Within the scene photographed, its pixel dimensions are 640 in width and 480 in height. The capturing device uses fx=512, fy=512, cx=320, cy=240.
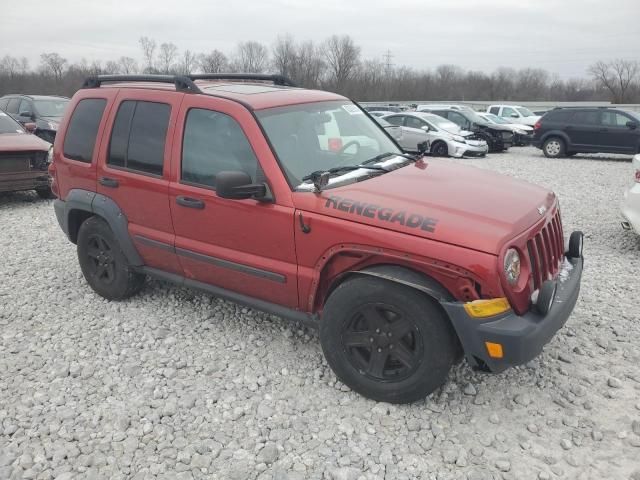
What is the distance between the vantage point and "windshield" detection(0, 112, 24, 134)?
8852mm

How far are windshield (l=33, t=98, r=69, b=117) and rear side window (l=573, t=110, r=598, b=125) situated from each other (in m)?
14.8

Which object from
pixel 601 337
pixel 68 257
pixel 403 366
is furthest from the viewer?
pixel 68 257

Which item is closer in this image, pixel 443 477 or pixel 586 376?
pixel 443 477

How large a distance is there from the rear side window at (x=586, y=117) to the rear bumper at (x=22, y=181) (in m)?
14.8

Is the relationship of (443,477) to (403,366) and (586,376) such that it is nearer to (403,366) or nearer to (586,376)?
(403,366)

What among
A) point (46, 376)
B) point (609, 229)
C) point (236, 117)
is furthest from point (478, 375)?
point (609, 229)

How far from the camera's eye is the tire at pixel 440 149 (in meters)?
15.4

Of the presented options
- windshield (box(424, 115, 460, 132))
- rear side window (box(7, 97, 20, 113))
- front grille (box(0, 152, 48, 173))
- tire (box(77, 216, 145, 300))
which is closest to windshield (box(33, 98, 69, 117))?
rear side window (box(7, 97, 20, 113))

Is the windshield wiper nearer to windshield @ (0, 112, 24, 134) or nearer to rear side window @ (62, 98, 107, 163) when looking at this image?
rear side window @ (62, 98, 107, 163)

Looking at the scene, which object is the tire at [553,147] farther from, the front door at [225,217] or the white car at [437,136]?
the front door at [225,217]

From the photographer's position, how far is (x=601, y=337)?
3.96m

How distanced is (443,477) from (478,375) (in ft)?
3.32

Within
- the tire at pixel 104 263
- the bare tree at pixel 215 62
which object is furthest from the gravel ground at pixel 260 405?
the bare tree at pixel 215 62

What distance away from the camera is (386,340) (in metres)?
3.04
